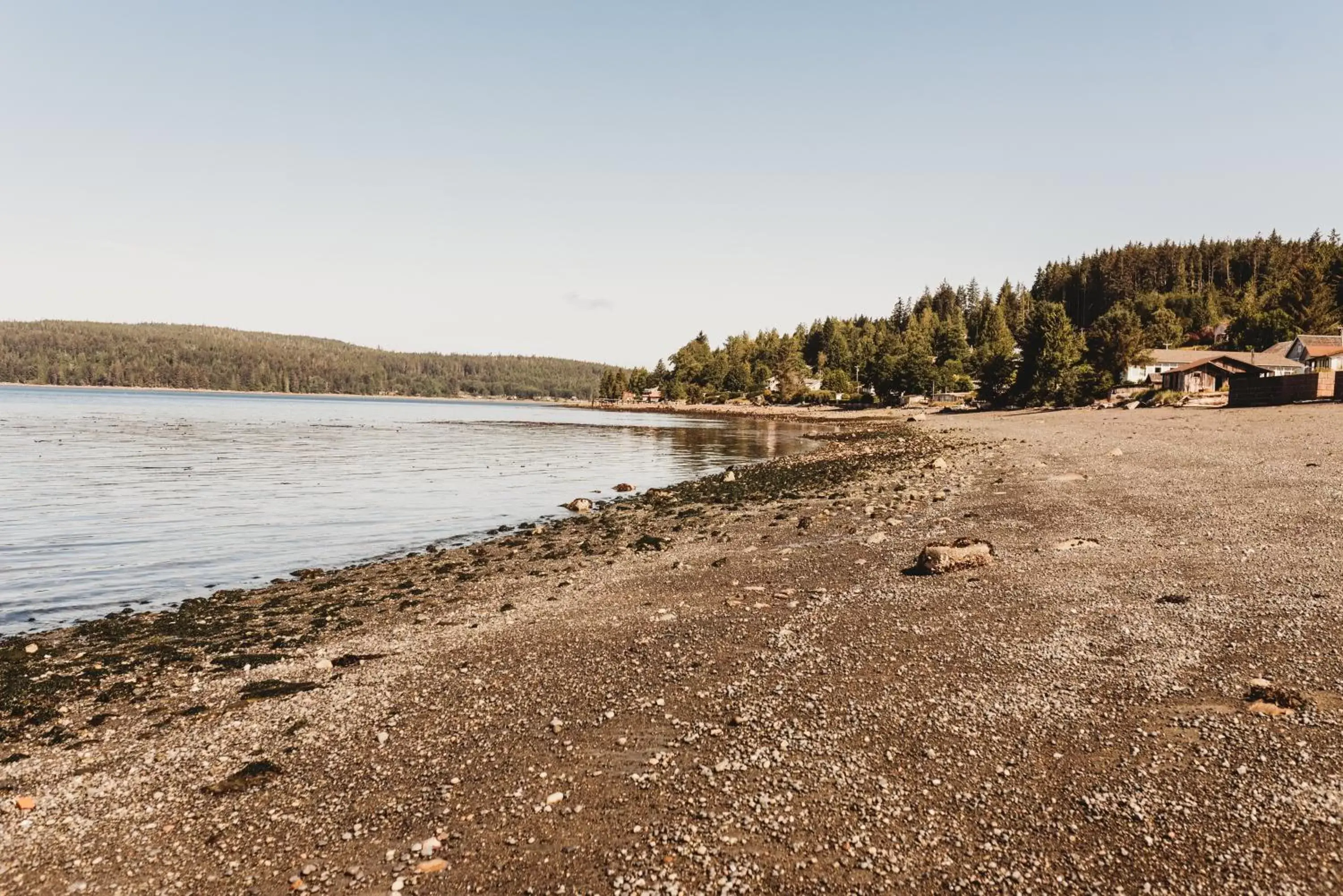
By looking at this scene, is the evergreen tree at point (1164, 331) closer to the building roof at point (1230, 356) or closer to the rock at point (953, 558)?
the building roof at point (1230, 356)

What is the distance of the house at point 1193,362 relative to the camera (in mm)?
96750

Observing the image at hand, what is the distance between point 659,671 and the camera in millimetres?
11312

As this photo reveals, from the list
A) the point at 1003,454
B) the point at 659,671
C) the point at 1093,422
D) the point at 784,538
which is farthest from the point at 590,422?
the point at 659,671

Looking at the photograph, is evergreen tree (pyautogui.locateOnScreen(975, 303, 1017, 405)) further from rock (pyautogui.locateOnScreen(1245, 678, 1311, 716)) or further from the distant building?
rock (pyautogui.locateOnScreen(1245, 678, 1311, 716))

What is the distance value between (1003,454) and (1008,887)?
38.4 m

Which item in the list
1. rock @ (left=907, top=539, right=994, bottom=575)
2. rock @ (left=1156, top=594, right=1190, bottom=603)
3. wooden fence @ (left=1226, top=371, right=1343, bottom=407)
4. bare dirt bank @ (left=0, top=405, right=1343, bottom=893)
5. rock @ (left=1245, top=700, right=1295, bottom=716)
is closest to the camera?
bare dirt bank @ (left=0, top=405, right=1343, bottom=893)

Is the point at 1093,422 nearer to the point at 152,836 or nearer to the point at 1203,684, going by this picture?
the point at 1203,684

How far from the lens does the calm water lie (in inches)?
810

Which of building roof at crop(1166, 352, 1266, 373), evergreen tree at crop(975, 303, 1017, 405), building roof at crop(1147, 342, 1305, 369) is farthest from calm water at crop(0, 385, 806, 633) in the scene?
building roof at crop(1147, 342, 1305, 369)

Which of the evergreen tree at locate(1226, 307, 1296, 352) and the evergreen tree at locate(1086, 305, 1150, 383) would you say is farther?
the evergreen tree at locate(1226, 307, 1296, 352)

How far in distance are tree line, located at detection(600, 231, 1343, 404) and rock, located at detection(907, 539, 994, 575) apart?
84775 millimetres

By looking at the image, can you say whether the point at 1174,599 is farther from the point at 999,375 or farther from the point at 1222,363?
the point at 1222,363

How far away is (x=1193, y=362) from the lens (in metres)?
102

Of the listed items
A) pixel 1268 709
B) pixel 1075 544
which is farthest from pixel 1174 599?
pixel 1268 709
